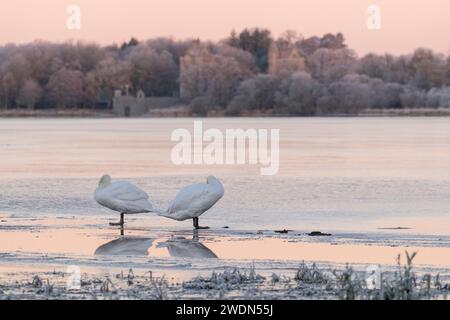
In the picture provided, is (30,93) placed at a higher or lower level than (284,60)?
lower

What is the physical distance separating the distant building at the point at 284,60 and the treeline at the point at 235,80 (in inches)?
17.4

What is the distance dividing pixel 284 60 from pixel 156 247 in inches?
5626

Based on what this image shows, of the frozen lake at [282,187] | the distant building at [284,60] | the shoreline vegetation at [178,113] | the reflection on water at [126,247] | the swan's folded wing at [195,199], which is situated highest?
the distant building at [284,60]

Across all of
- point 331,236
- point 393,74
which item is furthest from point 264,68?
point 331,236

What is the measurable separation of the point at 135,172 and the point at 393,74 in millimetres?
120182

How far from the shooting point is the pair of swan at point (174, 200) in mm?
15711

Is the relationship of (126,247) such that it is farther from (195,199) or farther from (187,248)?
(195,199)

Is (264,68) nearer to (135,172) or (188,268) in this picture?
(135,172)

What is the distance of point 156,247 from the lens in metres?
14.1

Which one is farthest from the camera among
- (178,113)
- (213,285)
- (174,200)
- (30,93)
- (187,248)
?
(30,93)

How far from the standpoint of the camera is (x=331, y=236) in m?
15.3

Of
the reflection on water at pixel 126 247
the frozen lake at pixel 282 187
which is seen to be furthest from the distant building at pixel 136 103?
the reflection on water at pixel 126 247

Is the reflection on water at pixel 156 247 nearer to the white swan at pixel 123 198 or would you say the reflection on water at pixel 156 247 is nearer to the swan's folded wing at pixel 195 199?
the swan's folded wing at pixel 195 199

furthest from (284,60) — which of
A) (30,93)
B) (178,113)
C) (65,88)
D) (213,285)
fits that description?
(213,285)
